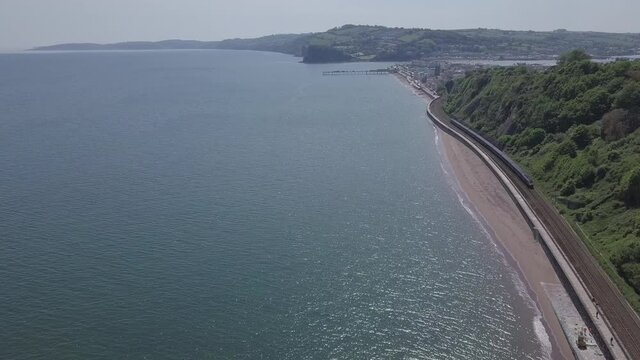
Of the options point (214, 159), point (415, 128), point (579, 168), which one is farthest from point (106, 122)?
point (579, 168)

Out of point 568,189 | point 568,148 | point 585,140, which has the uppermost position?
point 585,140

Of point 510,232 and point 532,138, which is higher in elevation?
point 532,138

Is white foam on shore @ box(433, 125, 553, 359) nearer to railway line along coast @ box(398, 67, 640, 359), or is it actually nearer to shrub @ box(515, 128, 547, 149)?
railway line along coast @ box(398, 67, 640, 359)

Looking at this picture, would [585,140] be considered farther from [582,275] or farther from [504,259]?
[582,275]

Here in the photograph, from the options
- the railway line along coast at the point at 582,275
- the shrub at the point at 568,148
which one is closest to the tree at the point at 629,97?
the shrub at the point at 568,148

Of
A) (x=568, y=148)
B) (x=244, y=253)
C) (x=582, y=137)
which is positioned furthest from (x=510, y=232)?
(x=244, y=253)

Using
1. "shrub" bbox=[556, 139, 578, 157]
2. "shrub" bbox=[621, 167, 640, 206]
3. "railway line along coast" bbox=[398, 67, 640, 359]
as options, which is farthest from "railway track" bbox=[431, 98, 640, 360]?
"shrub" bbox=[556, 139, 578, 157]
